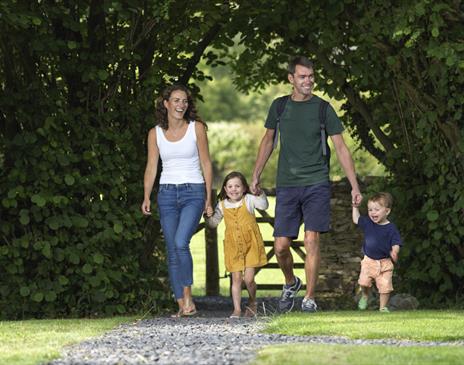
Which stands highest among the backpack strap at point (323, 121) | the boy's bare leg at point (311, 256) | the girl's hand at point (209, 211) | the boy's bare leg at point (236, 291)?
the backpack strap at point (323, 121)

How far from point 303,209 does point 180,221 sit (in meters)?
1.05

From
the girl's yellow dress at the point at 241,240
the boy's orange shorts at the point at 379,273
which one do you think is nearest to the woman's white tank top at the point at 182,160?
the girl's yellow dress at the point at 241,240

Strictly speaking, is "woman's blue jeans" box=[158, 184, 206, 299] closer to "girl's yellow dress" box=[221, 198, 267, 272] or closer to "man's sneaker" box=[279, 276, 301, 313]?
"girl's yellow dress" box=[221, 198, 267, 272]

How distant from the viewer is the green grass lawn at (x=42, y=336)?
7.55m

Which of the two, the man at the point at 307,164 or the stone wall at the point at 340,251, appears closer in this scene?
the man at the point at 307,164

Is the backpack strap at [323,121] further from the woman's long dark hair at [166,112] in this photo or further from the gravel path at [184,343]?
the gravel path at [184,343]

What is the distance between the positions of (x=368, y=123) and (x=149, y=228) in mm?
2675

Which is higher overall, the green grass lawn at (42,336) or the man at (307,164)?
the man at (307,164)

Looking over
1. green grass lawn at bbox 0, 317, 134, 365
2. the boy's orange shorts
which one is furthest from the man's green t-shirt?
green grass lawn at bbox 0, 317, 134, 365

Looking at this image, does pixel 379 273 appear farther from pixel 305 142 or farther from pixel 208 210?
pixel 208 210

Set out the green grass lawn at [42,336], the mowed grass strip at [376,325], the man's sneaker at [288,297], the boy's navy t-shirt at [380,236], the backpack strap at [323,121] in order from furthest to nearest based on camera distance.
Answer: the boy's navy t-shirt at [380,236], the man's sneaker at [288,297], the backpack strap at [323,121], the mowed grass strip at [376,325], the green grass lawn at [42,336]

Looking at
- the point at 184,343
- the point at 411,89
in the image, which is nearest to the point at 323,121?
the point at 411,89

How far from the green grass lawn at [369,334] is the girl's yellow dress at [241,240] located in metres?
0.82

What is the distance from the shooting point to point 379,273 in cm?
1098
